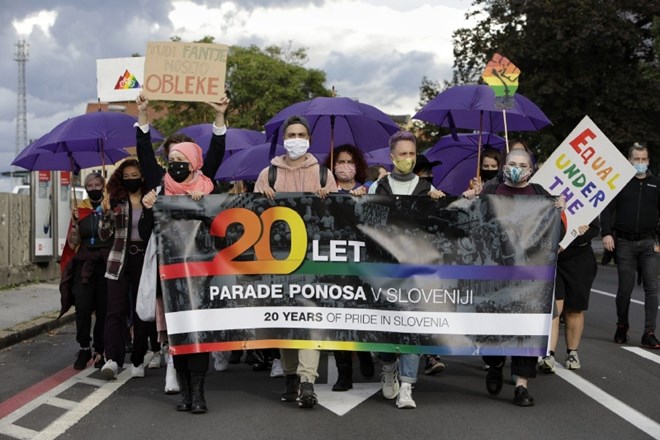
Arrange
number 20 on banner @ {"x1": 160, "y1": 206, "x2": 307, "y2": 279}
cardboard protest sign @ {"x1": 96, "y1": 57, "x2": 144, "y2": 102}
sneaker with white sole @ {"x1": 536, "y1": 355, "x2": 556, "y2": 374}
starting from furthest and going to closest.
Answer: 1. cardboard protest sign @ {"x1": 96, "y1": 57, "x2": 144, "y2": 102}
2. sneaker with white sole @ {"x1": 536, "y1": 355, "x2": 556, "y2": 374}
3. number 20 on banner @ {"x1": 160, "y1": 206, "x2": 307, "y2": 279}

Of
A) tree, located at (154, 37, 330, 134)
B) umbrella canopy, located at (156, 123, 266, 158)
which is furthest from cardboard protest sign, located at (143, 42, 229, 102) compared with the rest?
tree, located at (154, 37, 330, 134)

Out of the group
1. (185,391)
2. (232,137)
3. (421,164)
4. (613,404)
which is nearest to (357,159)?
(421,164)

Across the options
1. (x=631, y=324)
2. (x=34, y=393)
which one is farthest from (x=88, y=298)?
(x=631, y=324)

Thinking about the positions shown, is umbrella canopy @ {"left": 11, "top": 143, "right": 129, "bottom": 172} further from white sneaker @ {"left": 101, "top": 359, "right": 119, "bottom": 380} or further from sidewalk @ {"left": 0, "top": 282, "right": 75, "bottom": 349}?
white sneaker @ {"left": 101, "top": 359, "right": 119, "bottom": 380}

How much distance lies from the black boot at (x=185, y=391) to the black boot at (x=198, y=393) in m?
0.08

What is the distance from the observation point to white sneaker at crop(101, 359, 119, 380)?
816cm

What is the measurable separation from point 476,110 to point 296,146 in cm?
370

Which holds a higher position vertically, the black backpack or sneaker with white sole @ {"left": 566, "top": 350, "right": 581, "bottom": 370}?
the black backpack

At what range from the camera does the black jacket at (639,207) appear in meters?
10.4

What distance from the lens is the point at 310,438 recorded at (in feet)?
20.1

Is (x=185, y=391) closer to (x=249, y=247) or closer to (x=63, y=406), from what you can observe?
(x=63, y=406)

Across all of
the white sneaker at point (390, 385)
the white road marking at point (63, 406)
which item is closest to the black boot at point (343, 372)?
the white sneaker at point (390, 385)

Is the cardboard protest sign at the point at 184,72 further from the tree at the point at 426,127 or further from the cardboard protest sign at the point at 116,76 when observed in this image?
the tree at the point at 426,127

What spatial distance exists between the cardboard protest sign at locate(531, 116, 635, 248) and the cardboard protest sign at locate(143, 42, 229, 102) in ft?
9.71
